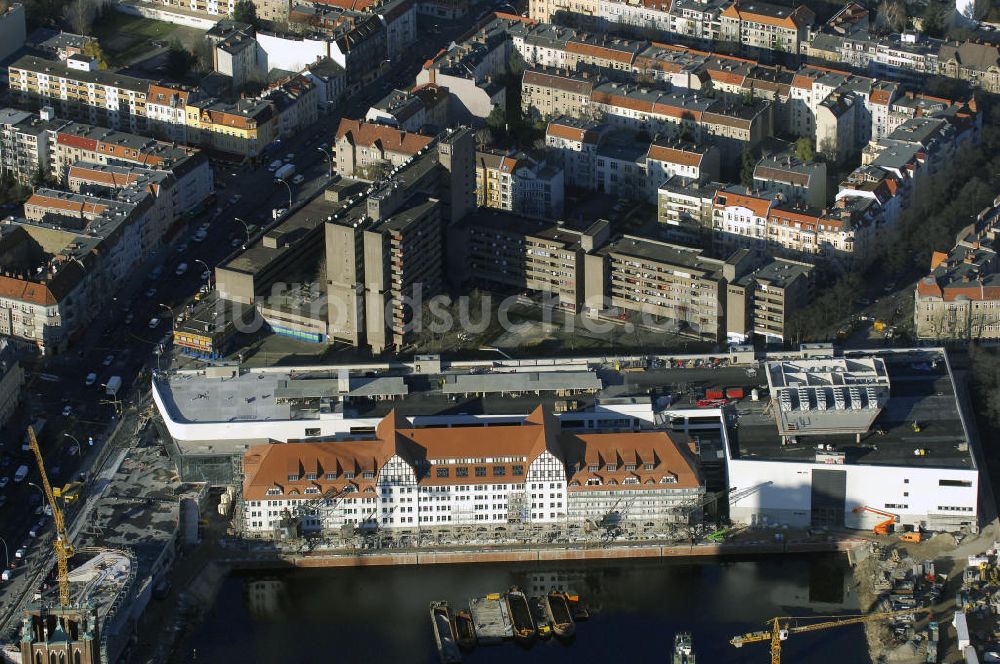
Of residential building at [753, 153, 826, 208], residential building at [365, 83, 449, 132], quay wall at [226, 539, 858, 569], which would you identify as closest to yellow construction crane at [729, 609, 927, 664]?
quay wall at [226, 539, 858, 569]

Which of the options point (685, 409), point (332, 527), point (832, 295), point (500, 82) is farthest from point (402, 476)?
point (500, 82)

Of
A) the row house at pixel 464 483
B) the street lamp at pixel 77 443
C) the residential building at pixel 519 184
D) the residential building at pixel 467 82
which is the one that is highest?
the residential building at pixel 467 82

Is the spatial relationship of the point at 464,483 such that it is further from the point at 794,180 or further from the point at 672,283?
the point at 794,180

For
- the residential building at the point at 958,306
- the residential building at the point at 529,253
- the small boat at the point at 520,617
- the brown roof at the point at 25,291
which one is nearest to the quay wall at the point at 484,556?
the small boat at the point at 520,617

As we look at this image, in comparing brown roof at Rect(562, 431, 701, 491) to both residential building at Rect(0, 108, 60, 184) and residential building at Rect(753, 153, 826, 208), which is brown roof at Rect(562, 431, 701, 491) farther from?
residential building at Rect(0, 108, 60, 184)

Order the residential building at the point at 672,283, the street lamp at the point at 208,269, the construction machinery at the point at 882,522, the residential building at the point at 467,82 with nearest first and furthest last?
the construction machinery at the point at 882,522
the residential building at the point at 672,283
the street lamp at the point at 208,269
the residential building at the point at 467,82

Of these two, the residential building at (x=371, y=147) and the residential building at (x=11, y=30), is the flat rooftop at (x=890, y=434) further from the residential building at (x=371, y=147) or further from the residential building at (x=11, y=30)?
the residential building at (x=11, y=30)
